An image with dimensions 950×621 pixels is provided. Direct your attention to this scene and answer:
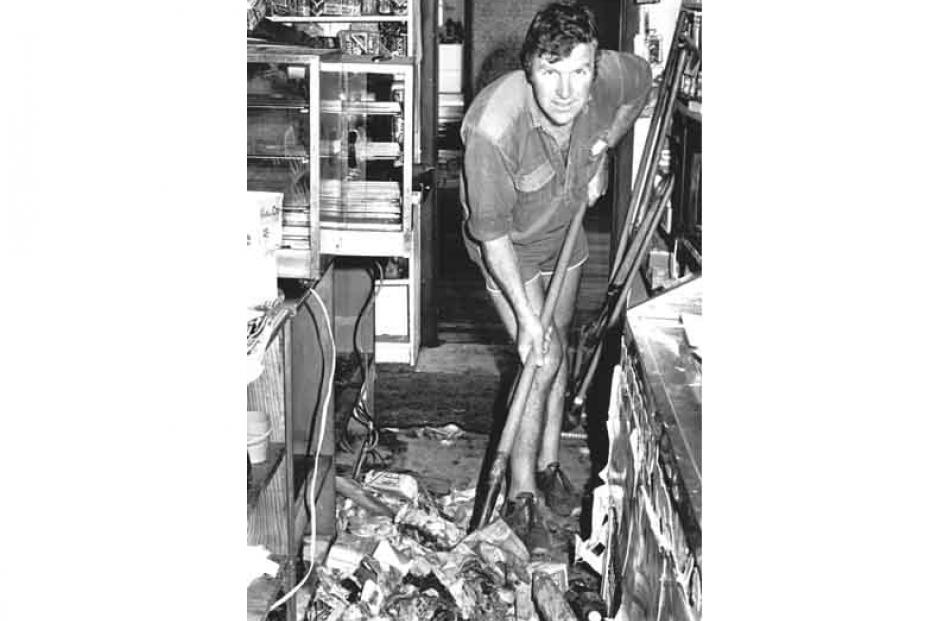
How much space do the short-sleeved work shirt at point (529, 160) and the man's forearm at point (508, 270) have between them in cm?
5

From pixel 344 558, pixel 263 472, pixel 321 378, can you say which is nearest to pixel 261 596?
pixel 263 472

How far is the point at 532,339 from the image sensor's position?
436 cm

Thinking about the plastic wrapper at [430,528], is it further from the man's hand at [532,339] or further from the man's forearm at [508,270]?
the man's forearm at [508,270]

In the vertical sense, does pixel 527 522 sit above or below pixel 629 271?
→ below

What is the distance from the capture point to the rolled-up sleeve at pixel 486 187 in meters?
4.11

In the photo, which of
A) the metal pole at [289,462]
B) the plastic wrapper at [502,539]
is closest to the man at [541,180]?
the plastic wrapper at [502,539]

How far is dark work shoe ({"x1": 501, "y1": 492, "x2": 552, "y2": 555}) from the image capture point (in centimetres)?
430

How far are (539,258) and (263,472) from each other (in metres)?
2.08

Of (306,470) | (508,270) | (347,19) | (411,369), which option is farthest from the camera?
(411,369)

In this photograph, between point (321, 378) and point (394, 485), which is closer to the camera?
point (321, 378)

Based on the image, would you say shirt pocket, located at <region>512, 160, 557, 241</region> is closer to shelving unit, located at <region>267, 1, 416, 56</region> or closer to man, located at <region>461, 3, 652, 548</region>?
man, located at <region>461, 3, 652, 548</region>

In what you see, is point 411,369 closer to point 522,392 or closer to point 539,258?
point 539,258

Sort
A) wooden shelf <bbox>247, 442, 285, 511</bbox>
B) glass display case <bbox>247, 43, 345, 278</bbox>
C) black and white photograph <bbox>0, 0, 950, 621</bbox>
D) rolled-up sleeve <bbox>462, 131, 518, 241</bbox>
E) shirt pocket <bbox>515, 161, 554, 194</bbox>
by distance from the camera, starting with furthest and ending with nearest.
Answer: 1. shirt pocket <bbox>515, 161, 554, 194</bbox>
2. rolled-up sleeve <bbox>462, 131, 518, 241</bbox>
3. glass display case <bbox>247, 43, 345, 278</bbox>
4. wooden shelf <bbox>247, 442, 285, 511</bbox>
5. black and white photograph <bbox>0, 0, 950, 621</bbox>

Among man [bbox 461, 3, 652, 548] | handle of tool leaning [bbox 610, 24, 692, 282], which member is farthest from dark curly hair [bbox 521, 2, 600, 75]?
handle of tool leaning [bbox 610, 24, 692, 282]
